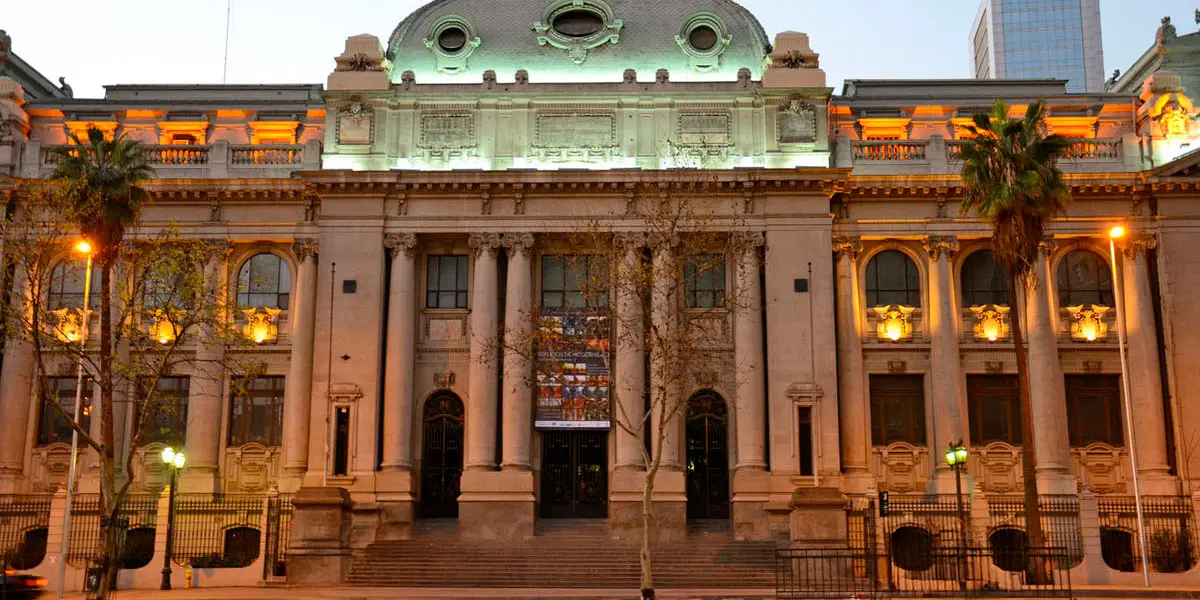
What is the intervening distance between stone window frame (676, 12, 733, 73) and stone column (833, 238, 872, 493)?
317 inches

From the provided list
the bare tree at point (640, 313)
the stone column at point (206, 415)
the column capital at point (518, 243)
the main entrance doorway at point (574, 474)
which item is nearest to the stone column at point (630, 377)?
the bare tree at point (640, 313)

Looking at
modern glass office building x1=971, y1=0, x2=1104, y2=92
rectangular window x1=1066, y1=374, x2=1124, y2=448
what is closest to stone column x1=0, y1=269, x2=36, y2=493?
rectangular window x1=1066, y1=374, x2=1124, y2=448

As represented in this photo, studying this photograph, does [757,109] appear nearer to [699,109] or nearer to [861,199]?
[699,109]

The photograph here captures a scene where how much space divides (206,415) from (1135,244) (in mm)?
33148

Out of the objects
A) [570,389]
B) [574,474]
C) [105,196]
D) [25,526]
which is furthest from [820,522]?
[25,526]

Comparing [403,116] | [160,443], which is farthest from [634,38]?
[160,443]

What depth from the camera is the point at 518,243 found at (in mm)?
43938

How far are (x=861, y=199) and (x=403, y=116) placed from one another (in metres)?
16.7

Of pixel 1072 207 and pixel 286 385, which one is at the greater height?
pixel 1072 207

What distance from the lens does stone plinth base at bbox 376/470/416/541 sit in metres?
41.6

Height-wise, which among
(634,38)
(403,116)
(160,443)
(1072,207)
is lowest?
(160,443)

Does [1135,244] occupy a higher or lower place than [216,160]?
lower

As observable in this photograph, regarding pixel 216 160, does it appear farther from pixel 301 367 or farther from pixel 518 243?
pixel 518 243

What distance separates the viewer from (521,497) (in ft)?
136
